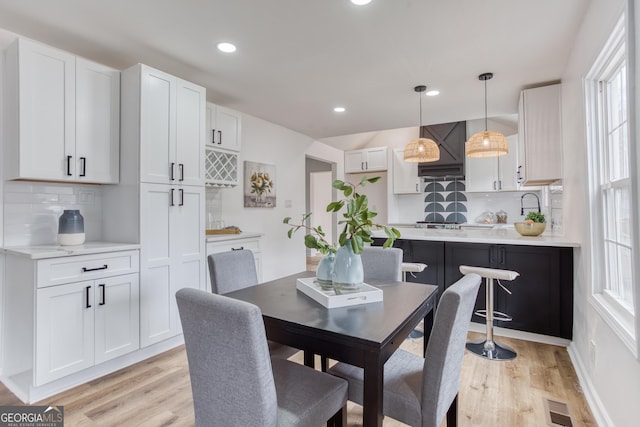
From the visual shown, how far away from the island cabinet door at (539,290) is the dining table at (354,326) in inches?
67.6

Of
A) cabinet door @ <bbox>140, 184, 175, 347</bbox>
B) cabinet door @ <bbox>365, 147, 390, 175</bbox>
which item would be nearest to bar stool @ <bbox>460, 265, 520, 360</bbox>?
cabinet door @ <bbox>140, 184, 175, 347</bbox>

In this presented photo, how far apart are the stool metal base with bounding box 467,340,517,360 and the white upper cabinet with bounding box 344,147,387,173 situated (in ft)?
14.0

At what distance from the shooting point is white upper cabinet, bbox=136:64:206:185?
258 centimetres

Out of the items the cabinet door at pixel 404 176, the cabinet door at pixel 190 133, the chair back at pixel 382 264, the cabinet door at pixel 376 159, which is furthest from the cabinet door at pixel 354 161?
the chair back at pixel 382 264

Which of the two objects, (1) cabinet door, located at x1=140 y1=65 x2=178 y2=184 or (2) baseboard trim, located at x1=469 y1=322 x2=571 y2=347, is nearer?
(1) cabinet door, located at x1=140 y1=65 x2=178 y2=184

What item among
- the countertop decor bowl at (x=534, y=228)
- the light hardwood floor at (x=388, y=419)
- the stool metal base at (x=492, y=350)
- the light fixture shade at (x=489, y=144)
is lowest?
the light hardwood floor at (x=388, y=419)

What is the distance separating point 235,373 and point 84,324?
1.79m

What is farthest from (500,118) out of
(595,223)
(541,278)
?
(595,223)

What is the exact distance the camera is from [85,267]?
222 cm

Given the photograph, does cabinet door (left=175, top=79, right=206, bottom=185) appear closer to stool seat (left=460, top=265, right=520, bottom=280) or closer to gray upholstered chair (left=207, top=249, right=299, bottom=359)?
gray upholstered chair (left=207, top=249, right=299, bottom=359)

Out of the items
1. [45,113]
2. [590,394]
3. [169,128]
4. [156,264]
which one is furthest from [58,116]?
[590,394]

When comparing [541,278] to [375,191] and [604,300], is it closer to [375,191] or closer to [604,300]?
[604,300]

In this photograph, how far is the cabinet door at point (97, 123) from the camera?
7.97 feet

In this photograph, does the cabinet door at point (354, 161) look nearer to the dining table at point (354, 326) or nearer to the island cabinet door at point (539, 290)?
the island cabinet door at point (539, 290)
